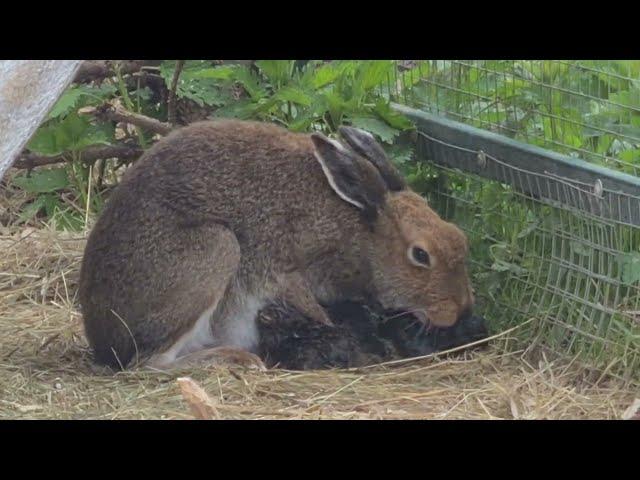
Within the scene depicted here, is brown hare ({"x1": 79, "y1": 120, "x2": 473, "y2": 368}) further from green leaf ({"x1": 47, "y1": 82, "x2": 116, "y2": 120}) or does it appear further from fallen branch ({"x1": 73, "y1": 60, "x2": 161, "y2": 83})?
→ fallen branch ({"x1": 73, "y1": 60, "x2": 161, "y2": 83})

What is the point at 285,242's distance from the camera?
6863mm

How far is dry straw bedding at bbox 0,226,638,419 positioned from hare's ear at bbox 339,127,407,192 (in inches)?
35.3

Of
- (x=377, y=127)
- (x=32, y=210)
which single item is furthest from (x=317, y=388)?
(x=32, y=210)

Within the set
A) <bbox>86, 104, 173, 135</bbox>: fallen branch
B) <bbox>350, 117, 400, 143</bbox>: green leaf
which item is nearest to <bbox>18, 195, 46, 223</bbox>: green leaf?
<bbox>86, 104, 173, 135</bbox>: fallen branch

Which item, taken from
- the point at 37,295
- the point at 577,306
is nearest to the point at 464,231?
the point at 577,306

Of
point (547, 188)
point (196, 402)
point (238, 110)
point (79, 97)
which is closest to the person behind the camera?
point (196, 402)

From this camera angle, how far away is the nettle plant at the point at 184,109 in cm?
764

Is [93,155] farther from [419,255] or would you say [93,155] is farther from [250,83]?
[419,255]

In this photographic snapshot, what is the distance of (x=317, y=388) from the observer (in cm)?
634

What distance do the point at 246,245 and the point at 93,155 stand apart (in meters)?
2.12

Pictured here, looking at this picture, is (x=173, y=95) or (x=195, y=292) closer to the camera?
(x=195, y=292)

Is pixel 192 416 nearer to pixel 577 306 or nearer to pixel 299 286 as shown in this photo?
pixel 299 286

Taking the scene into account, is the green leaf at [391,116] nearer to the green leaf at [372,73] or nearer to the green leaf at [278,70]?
the green leaf at [372,73]

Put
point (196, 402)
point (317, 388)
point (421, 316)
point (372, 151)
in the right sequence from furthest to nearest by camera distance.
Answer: point (372, 151), point (421, 316), point (317, 388), point (196, 402)
